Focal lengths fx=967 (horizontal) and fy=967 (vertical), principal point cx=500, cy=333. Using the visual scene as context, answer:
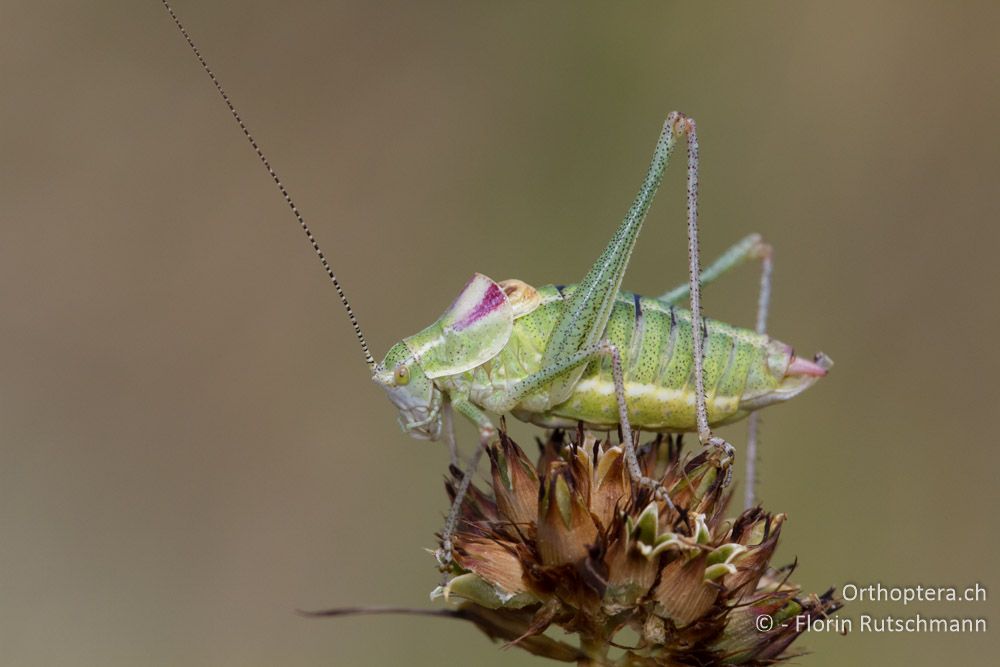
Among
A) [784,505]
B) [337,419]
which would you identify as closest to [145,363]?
[337,419]

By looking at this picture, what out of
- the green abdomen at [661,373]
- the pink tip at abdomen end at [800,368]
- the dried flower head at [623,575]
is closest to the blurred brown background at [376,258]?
the pink tip at abdomen end at [800,368]

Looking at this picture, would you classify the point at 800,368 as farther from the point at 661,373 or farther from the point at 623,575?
the point at 623,575

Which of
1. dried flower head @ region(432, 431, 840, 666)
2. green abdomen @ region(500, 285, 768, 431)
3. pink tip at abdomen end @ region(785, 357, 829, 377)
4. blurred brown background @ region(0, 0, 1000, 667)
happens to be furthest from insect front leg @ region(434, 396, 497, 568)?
blurred brown background @ region(0, 0, 1000, 667)

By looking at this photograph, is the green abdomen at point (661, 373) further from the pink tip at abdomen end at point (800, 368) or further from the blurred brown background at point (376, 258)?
the blurred brown background at point (376, 258)

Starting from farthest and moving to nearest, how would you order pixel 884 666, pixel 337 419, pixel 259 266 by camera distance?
pixel 259 266 → pixel 337 419 → pixel 884 666

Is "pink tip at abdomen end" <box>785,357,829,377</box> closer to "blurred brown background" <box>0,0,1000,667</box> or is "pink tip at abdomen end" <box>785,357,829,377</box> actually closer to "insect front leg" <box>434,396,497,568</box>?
"insect front leg" <box>434,396,497,568</box>

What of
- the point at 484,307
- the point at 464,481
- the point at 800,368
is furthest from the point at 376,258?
the point at 464,481

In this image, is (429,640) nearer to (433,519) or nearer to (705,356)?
(433,519)
